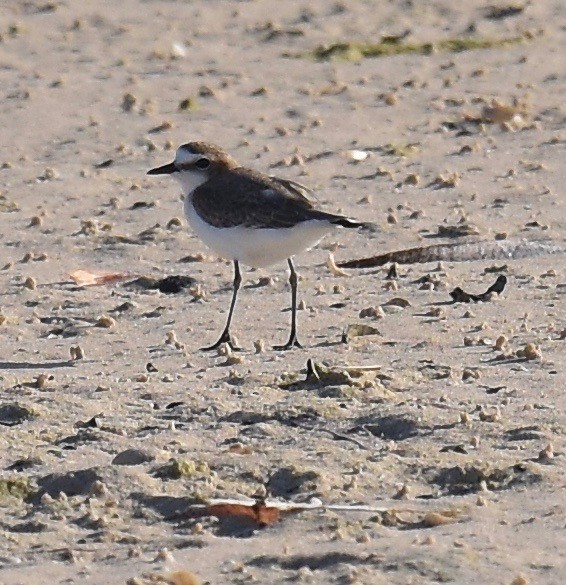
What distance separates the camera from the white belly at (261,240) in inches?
298

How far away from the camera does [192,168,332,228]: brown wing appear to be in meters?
7.64

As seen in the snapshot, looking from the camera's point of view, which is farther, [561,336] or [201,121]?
[201,121]

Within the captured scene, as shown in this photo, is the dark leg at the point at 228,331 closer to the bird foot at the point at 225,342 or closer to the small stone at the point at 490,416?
the bird foot at the point at 225,342

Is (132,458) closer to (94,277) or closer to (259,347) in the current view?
(259,347)

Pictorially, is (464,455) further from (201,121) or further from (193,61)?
(193,61)

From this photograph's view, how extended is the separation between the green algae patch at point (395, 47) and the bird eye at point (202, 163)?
196 inches

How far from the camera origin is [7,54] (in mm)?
13141

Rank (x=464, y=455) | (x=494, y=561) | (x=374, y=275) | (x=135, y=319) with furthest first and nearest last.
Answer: (x=374, y=275)
(x=135, y=319)
(x=464, y=455)
(x=494, y=561)

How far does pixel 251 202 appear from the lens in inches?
308

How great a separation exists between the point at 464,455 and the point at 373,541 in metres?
0.86

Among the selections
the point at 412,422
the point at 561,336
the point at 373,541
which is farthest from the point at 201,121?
the point at 373,541

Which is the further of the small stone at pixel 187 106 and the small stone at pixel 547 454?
the small stone at pixel 187 106

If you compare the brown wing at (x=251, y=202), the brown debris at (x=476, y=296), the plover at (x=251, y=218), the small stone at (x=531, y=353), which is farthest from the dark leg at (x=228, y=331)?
the small stone at (x=531, y=353)

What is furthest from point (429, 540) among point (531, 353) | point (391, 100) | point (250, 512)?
point (391, 100)
